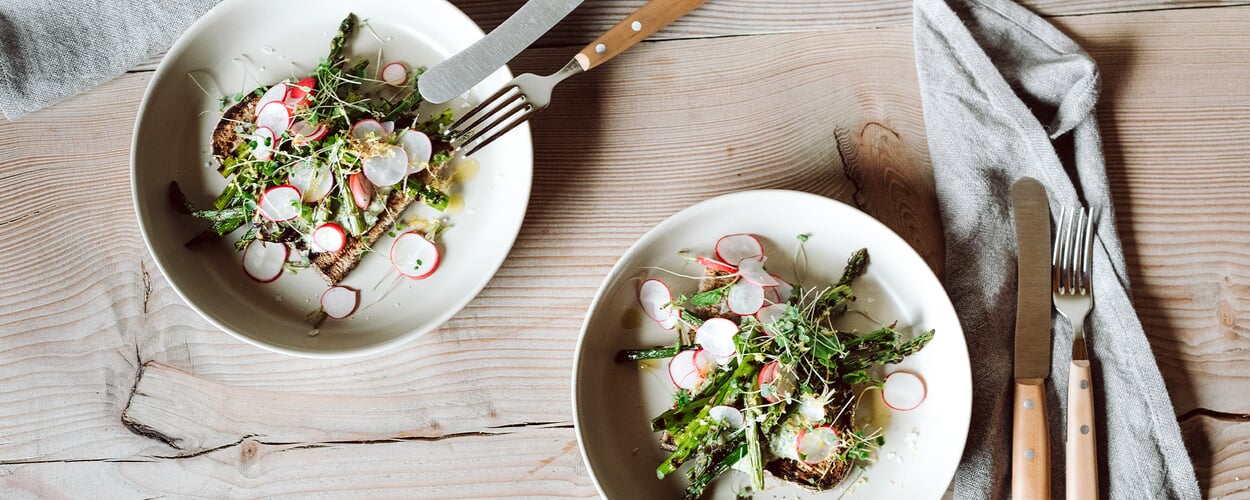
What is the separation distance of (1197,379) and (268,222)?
2.33m

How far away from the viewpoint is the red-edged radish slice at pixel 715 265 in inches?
66.9

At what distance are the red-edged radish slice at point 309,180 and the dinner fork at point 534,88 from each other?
31 cm

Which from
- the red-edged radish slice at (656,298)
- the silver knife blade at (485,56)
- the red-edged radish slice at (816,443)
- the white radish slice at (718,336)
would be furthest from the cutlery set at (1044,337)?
the silver knife blade at (485,56)

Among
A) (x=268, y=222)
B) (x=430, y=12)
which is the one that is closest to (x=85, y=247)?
(x=268, y=222)

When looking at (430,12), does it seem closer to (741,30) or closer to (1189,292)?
(741,30)

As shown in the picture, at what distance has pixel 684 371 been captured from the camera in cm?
177

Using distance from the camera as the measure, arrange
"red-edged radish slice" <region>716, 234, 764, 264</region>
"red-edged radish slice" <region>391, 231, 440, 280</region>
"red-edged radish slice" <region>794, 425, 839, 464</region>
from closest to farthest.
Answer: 1. "red-edged radish slice" <region>794, 425, 839, 464</region>
2. "red-edged radish slice" <region>716, 234, 764, 264</region>
3. "red-edged radish slice" <region>391, 231, 440, 280</region>

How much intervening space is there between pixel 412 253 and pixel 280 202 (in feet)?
1.07

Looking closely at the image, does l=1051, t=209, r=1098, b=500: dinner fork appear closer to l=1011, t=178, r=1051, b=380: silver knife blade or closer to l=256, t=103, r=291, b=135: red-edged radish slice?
l=1011, t=178, r=1051, b=380: silver knife blade

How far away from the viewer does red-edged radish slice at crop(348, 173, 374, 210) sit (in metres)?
1.75

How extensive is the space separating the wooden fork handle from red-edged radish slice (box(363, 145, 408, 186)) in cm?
Answer: 48

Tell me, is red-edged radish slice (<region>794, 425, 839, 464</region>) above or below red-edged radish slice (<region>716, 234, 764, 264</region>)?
below

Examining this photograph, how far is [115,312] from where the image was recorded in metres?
A: 1.95

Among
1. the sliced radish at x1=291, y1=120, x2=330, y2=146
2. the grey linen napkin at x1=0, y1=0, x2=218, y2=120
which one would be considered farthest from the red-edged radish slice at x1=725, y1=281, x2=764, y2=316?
the grey linen napkin at x1=0, y1=0, x2=218, y2=120
